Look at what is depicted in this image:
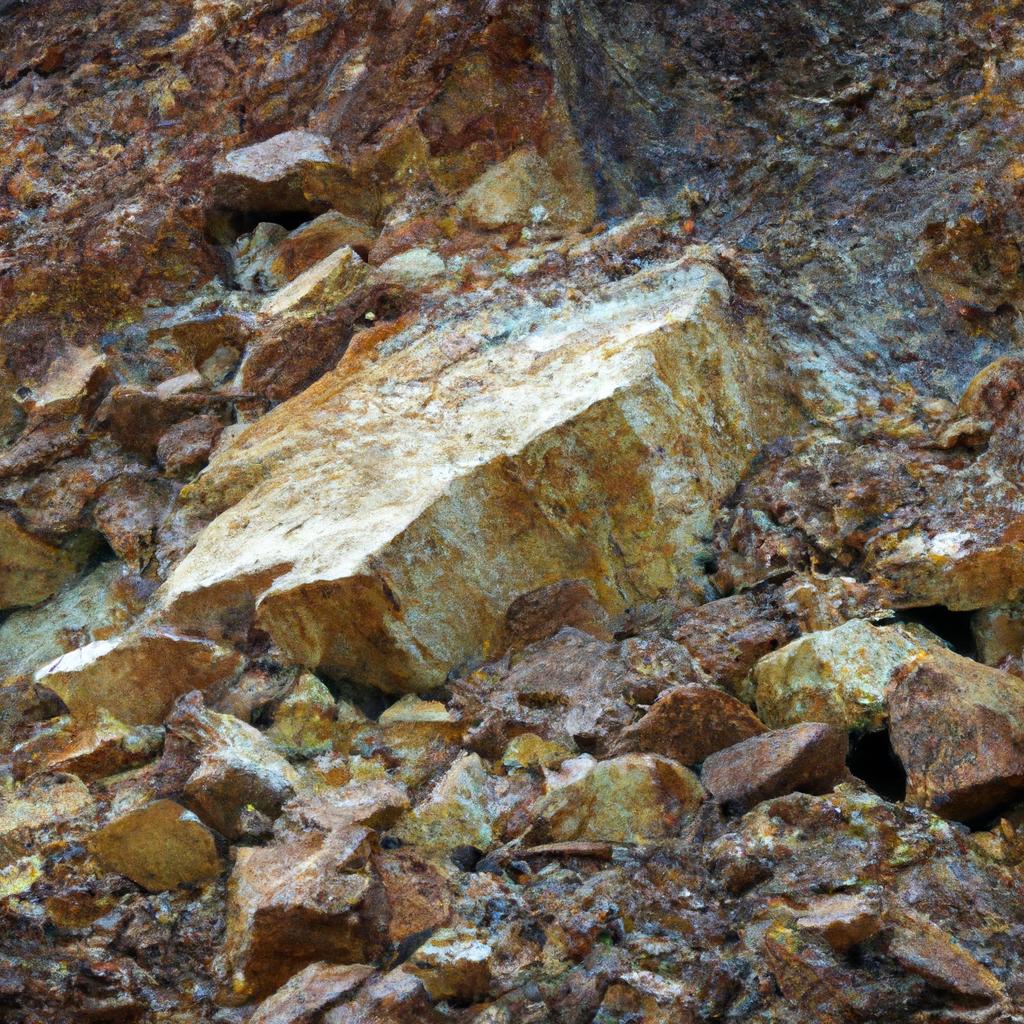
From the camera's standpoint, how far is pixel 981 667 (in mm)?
3711

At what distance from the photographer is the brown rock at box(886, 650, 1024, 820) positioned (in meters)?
3.39

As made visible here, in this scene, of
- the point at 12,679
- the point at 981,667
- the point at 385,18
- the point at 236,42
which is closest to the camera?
the point at 981,667

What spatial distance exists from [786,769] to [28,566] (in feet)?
13.0

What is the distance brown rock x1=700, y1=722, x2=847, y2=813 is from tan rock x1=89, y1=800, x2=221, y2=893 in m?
1.64

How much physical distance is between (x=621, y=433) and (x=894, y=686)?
5.16 ft

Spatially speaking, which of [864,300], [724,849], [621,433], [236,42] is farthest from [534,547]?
[236,42]

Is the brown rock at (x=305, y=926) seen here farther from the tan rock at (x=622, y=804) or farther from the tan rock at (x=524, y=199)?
the tan rock at (x=524, y=199)

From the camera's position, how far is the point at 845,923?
2.92 m

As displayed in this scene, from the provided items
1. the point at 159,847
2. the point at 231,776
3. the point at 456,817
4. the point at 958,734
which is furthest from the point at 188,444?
the point at 958,734

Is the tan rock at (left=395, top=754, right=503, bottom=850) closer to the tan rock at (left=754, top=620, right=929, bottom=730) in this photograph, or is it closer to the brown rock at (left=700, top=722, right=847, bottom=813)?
the brown rock at (left=700, top=722, right=847, bottom=813)

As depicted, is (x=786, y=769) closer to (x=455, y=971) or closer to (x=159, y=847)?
(x=455, y=971)

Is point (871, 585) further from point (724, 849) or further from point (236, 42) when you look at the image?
point (236, 42)

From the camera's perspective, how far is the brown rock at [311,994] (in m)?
2.90

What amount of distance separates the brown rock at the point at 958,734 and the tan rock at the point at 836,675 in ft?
0.50
